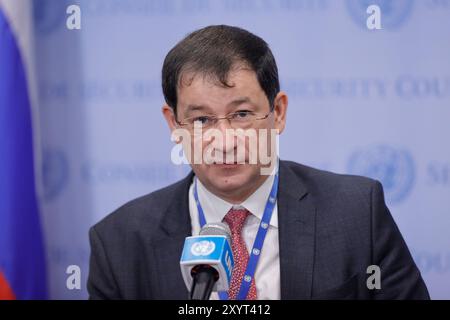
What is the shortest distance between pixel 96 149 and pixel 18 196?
1.41 ft

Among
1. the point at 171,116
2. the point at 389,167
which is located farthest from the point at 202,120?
the point at 389,167

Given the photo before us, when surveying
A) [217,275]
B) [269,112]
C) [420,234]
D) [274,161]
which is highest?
[269,112]

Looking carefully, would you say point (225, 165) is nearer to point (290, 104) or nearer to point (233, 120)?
point (233, 120)

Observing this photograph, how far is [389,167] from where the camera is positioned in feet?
8.55

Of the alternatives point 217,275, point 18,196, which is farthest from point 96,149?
point 217,275

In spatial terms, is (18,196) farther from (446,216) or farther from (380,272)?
(446,216)

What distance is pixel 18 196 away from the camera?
2412mm

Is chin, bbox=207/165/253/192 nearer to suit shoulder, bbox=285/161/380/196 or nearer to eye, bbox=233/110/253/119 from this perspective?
eye, bbox=233/110/253/119

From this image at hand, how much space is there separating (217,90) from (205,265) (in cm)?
63

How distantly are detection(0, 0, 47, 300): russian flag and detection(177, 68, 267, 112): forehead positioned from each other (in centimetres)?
98

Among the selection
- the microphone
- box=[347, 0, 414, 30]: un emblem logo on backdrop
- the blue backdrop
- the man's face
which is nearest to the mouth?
the man's face

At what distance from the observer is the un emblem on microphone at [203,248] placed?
1188mm

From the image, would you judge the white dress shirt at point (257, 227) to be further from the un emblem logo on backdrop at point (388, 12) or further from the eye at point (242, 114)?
the un emblem logo on backdrop at point (388, 12)
